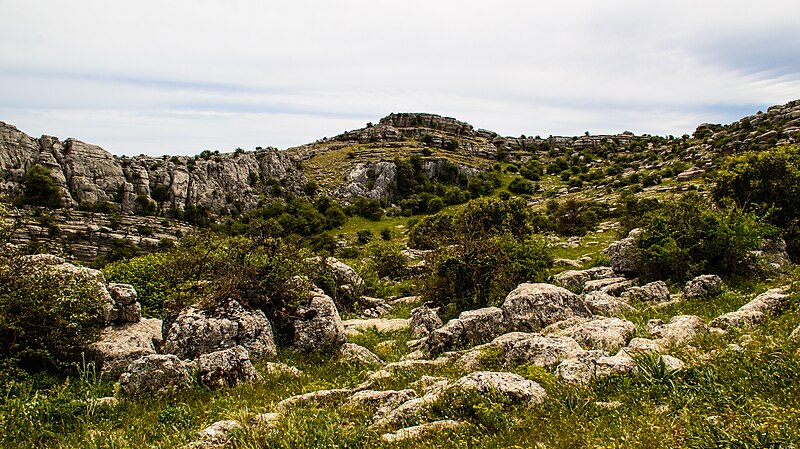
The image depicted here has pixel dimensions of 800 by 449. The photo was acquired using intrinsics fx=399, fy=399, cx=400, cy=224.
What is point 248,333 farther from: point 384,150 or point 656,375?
point 384,150

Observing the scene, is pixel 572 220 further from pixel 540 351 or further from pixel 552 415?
pixel 552 415

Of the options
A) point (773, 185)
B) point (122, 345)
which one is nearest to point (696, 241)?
A: point (773, 185)

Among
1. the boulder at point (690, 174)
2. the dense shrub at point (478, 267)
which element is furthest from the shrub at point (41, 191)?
the boulder at point (690, 174)

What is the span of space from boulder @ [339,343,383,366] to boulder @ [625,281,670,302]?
12.2 metres

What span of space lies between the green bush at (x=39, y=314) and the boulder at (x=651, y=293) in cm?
2147

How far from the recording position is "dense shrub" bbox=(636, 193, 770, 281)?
1911 centimetres

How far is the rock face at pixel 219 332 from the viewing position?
41.0 feet

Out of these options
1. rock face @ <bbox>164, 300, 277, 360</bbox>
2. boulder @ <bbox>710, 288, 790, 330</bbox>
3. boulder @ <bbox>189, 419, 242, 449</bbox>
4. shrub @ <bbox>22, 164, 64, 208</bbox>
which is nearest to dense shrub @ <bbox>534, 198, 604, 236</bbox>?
boulder @ <bbox>710, 288, 790, 330</bbox>

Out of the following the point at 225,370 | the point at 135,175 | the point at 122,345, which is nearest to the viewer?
the point at 225,370

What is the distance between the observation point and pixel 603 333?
10.6 m

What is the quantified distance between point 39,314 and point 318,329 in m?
8.54

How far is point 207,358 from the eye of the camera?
1067 centimetres

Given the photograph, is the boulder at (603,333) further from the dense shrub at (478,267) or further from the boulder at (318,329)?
the dense shrub at (478,267)

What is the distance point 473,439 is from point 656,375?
3.48 m
